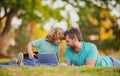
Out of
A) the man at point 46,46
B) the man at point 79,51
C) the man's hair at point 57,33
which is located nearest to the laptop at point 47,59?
the man at point 46,46

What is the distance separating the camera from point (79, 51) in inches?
327

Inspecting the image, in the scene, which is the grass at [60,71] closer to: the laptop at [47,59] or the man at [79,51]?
the man at [79,51]

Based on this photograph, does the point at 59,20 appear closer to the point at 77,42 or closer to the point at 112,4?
the point at 112,4

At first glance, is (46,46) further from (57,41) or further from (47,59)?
(47,59)

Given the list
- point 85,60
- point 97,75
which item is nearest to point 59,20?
point 85,60

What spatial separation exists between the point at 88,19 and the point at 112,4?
31.1 meters

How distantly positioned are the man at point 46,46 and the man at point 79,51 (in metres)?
0.44

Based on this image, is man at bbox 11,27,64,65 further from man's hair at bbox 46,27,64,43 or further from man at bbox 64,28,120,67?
man at bbox 64,28,120,67

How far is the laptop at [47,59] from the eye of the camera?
→ 8383 millimetres

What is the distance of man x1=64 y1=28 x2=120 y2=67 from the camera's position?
8.09 meters

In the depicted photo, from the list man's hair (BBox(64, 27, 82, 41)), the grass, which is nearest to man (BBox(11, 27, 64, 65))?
man's hair (BBox(64, 27, 82, 41))

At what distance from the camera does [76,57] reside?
8.29m

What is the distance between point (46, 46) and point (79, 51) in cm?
113

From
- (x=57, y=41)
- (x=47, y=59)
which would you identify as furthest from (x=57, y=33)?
(x=47, y=59)
